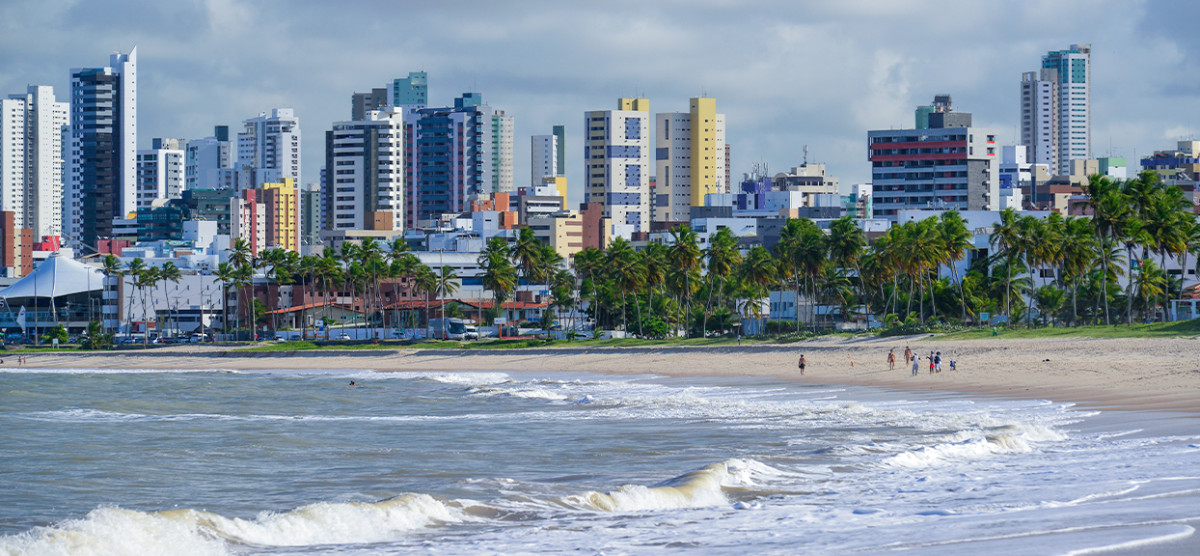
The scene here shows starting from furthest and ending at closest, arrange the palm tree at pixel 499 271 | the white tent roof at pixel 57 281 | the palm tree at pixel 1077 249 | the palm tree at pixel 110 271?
the white tent roof at pixel 57 281, the palm tree at pixel 110 271, the palm tree at pixel 499 271, the palm tree at pixel 1077 249

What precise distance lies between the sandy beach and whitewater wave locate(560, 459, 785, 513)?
1477 centimetres

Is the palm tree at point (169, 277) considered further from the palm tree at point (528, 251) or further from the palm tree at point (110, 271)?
the palm tree at point (528, 251)

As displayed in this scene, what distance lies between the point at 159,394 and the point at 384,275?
2337 inches

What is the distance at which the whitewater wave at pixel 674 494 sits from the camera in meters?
21.0

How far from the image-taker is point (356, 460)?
29.0 meters

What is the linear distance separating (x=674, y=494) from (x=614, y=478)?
115 inches

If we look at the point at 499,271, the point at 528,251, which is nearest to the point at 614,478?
the point at 528,251

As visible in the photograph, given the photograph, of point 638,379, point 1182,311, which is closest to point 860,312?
point 1182,311

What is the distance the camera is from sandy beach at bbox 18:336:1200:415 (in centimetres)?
4084

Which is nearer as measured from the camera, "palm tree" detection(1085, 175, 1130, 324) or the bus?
"palm tree" detection(1085, 175, 1130, 324)

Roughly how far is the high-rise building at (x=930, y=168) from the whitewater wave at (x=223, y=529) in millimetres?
145500

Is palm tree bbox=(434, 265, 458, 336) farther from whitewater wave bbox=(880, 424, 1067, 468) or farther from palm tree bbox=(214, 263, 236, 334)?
whitewater wave bbox=(880, 424, 1067, 468)

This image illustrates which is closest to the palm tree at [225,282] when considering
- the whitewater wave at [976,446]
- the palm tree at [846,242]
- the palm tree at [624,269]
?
the palm tree at [624,269]

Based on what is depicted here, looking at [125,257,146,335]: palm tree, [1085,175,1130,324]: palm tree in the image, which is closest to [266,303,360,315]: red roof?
[125,257,146,335]: palm tree
